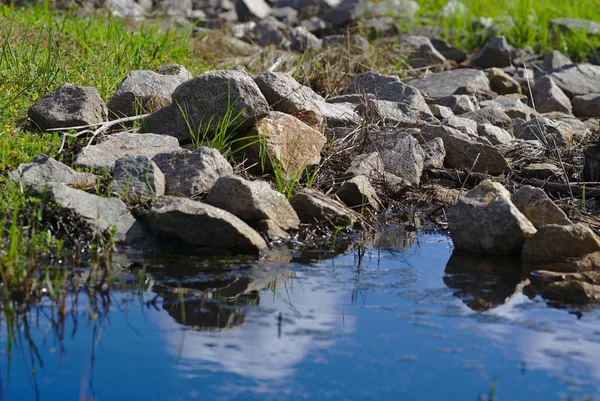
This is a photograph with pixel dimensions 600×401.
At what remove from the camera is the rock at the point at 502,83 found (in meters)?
9.18

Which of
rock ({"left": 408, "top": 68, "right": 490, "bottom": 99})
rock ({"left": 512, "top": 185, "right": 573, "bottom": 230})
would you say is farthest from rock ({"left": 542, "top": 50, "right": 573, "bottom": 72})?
rock ({"left": 512, "top": 185, "right": 573, "bottom": 230})

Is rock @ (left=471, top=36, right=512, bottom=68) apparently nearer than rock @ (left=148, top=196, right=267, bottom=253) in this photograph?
No

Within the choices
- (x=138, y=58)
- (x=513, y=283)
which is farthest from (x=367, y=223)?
(x=138, y=58)

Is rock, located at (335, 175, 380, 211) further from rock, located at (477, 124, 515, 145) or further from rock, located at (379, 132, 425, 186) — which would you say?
rock, located at (477, 124, 515, 145)

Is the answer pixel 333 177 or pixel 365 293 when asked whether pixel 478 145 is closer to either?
pixel 333 177

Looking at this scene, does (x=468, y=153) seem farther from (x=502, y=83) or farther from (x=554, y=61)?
(x=554, y=61)

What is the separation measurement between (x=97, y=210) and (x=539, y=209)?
231 cm

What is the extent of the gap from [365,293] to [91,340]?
4.08 ft

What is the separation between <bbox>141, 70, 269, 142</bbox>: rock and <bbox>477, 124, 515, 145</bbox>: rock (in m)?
2.07

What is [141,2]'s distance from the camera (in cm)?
1268

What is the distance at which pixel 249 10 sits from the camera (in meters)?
12.7

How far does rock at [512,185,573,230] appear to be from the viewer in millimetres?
4820

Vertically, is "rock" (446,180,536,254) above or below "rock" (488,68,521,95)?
below

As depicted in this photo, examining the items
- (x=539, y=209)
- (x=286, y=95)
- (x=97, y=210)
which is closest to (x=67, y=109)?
(x=97, y=210)
